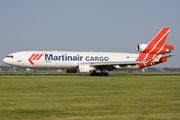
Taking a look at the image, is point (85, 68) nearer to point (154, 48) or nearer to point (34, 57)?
point (34, 57)

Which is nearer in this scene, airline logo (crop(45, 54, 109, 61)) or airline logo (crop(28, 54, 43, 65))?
airline logo (crop(28, 54, 43, 65))

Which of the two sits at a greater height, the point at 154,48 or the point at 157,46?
the point at 157,46

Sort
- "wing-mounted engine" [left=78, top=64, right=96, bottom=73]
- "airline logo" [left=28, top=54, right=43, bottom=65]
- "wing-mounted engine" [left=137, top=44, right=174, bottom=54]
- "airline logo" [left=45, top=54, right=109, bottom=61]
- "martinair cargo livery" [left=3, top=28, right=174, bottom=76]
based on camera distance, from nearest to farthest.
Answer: "wing-mounted engine" [left=78, top=64, right=96, bottom=73] → "airline logo" [left=28, top=54, right=43, bottom=65] → "martinair cargo livery" [left=3, top=28, right=174, bottom=76] → "airline logo" [left=45, top=54, right=109, bottom=61] → "wing-mounted engine" [left=137, top=44, right=174, bottom=54]

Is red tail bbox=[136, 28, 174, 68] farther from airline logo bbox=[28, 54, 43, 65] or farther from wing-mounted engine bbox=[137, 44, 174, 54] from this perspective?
airline logo bbox=[28, 54, 43, 65]

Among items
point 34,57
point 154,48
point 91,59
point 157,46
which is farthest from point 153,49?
point 34,57

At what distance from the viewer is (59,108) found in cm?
1188

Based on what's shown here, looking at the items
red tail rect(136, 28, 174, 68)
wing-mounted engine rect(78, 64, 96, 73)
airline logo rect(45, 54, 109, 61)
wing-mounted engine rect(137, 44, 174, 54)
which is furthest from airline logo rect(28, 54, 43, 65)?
wing-mounted engine rect(137, 44, 174, 54)

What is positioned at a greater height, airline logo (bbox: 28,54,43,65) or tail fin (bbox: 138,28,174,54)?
tail fin (bbox: 138,28,174,54)

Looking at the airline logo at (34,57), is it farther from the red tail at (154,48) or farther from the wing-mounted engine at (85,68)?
the red tail at (154,48)

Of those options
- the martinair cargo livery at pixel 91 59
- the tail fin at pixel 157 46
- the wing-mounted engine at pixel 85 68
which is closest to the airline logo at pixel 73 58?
the martinair cargo livery at pixel 91 59

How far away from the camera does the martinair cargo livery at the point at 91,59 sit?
45.6m

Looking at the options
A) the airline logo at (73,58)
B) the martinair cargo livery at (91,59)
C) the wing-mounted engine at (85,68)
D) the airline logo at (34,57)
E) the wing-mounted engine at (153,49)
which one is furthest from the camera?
the wing-mounted engine at (153,49)

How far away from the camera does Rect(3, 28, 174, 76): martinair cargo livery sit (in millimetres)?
45562

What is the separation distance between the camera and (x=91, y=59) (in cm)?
4922
